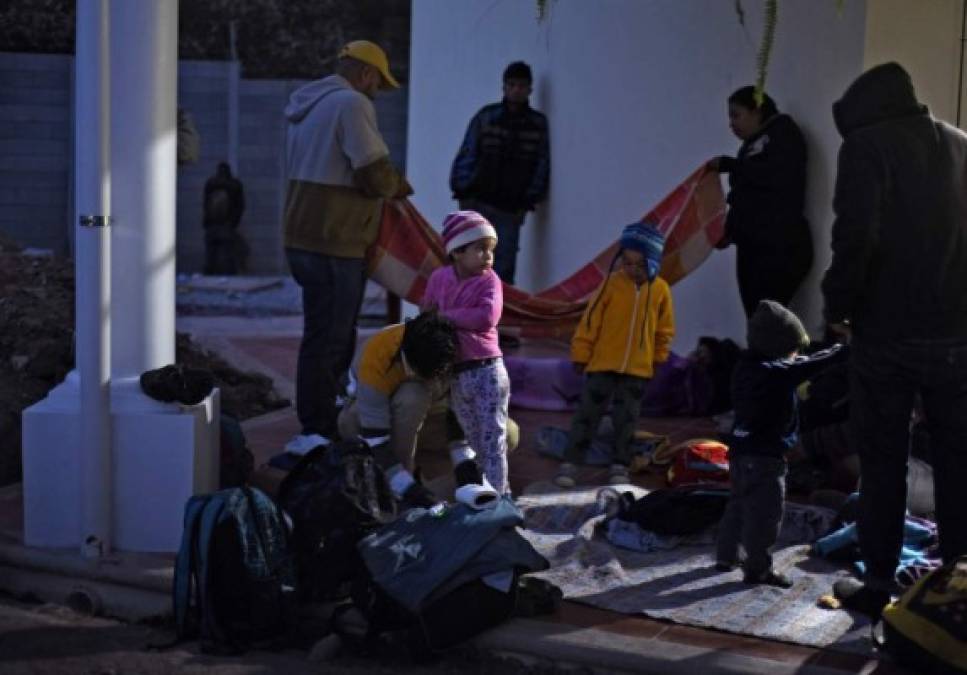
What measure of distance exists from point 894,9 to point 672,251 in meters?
1.87

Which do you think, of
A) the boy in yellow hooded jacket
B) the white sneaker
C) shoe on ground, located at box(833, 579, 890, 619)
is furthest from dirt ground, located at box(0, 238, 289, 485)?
shoe on ground, located at box(833, 579, 890, 619)

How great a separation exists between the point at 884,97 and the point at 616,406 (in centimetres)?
259

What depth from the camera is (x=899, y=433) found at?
521 centimetres

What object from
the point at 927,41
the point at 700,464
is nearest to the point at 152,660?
the point at 700,464

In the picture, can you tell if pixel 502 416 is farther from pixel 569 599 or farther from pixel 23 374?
pixel 23 374

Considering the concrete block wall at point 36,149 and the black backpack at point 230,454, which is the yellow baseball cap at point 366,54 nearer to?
the black backpack at point 230,454

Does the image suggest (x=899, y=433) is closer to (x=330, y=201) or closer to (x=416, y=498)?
(x=416, y=498)

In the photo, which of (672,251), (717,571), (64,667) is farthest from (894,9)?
(64,667)

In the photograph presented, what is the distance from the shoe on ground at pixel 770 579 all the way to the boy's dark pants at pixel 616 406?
1.74 metres

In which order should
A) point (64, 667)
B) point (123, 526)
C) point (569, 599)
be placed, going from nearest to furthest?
point (64, 667) → point (569, 599) → point (123, 526)

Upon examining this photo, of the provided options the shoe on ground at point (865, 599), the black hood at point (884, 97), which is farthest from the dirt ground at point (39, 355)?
the black hood at point (884, 97)

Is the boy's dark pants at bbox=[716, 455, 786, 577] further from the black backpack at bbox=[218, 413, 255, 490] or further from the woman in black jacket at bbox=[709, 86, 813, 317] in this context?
the woman in black jacket at bbox=[709, 86, 813, 317]

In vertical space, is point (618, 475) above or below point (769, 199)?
below

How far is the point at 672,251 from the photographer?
352 inches
